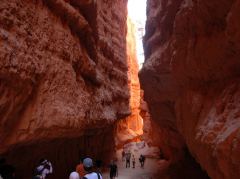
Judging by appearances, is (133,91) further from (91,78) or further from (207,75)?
(207,75)

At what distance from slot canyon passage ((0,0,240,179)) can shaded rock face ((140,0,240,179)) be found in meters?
0.02

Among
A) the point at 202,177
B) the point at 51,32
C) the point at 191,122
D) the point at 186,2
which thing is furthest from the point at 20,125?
the point at 202,177

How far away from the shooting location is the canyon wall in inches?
224

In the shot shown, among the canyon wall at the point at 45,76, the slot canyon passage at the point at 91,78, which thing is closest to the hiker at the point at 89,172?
the slot canyon passage at the point at 91,78

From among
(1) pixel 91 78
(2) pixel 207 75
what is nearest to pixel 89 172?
(2) pixel 207 75

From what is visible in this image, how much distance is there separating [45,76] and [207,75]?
3831 mm

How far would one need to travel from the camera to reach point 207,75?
20.6 ft

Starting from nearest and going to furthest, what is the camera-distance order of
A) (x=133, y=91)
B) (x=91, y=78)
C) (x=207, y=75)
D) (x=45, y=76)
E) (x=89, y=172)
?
(x=89, y=172)
(x=207, y=75)
(x=45, y=76)
(x=91, y=78)
(x=133, y=91)

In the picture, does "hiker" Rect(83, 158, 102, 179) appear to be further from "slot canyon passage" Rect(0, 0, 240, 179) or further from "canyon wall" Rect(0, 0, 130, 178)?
"canyon wall" Rect(0, 0, 130, 178)

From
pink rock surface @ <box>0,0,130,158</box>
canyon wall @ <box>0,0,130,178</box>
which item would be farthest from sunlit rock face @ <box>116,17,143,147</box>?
pink rock surface @ <box>0,0,130,158</box>

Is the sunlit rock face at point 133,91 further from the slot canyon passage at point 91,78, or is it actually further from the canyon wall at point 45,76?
the canyon wall at point 45,76

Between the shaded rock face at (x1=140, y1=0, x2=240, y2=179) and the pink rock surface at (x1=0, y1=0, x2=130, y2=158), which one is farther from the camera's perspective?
the pink rock surface at (x1=0, y1=0, x2=130, y2=158)

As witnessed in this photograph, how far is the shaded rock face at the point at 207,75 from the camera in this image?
15.4 ft

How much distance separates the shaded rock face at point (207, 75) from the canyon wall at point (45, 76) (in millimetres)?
2687
